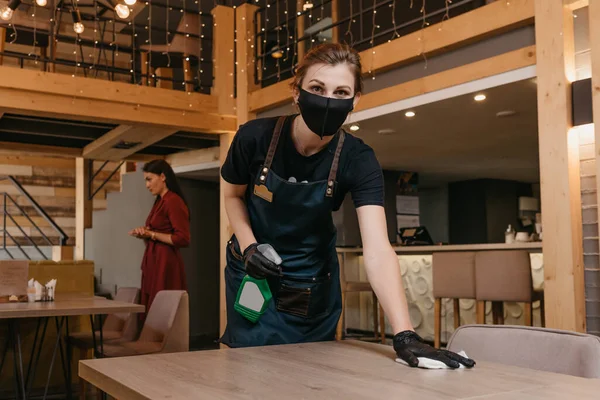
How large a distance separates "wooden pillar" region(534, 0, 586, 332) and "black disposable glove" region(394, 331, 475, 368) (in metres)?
2.79

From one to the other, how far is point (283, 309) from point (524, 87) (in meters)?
3.42

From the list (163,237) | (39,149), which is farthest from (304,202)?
(39,149)

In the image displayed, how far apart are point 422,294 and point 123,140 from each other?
3.42 meters

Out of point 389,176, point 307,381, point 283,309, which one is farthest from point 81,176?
point 307,381

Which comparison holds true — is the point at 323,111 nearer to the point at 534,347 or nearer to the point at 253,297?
the point at 253,297

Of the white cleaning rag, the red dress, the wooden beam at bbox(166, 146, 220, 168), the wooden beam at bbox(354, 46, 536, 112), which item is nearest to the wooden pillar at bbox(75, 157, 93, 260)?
the wooden beam at bbox(166, 146, 220, 168)

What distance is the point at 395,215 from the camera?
30.2 ft

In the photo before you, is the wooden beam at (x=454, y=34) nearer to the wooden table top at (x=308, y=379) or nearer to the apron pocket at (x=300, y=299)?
the apron pocket at (x=300, y=299)

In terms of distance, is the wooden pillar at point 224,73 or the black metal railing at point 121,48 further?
the wooden pillar at point 224,73

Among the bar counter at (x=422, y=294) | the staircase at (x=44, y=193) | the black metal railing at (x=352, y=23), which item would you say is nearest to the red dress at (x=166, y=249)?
the black metal railing at (x=352, y=23)

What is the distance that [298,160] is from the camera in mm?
1790

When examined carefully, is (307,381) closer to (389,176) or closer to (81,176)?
(389,176)

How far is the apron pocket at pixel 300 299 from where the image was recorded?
174cm

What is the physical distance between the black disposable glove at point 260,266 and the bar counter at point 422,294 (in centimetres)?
396
